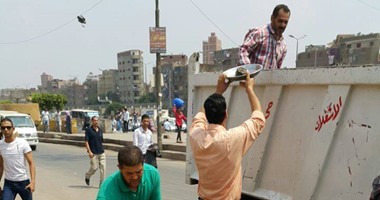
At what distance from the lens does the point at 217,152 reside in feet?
10.3

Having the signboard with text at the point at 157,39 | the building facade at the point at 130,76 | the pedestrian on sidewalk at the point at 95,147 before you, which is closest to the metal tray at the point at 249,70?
the pedestrian on sidewalk at the point at 95,147

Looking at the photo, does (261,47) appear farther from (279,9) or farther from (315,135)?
(315,135)

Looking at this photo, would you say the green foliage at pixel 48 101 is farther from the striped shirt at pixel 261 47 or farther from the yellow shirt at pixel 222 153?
the yellow shirt at pixel 222 153

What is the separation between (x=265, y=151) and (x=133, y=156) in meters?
1.40

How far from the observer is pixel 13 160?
18.9 feet

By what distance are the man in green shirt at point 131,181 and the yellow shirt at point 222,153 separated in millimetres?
405

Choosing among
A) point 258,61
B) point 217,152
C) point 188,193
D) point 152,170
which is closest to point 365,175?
point 217,152

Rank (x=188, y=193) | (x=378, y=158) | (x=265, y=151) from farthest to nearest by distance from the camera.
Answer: (x=188, y=193) < (x=265, y=151) < (x=378, y=158)

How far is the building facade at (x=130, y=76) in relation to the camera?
12544 centimetres

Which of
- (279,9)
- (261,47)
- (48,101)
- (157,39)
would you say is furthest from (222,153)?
(48,101)

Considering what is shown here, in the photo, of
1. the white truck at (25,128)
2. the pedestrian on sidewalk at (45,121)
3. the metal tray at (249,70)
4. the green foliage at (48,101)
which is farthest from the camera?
the green foliage at (48,101)

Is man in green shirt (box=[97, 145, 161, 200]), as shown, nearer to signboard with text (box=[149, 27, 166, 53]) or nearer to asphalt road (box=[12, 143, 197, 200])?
asphalt road (box=[12, 143, 197, 200])

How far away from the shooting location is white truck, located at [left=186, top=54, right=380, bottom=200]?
2.78 meters

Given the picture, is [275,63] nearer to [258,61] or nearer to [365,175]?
[258,61]
